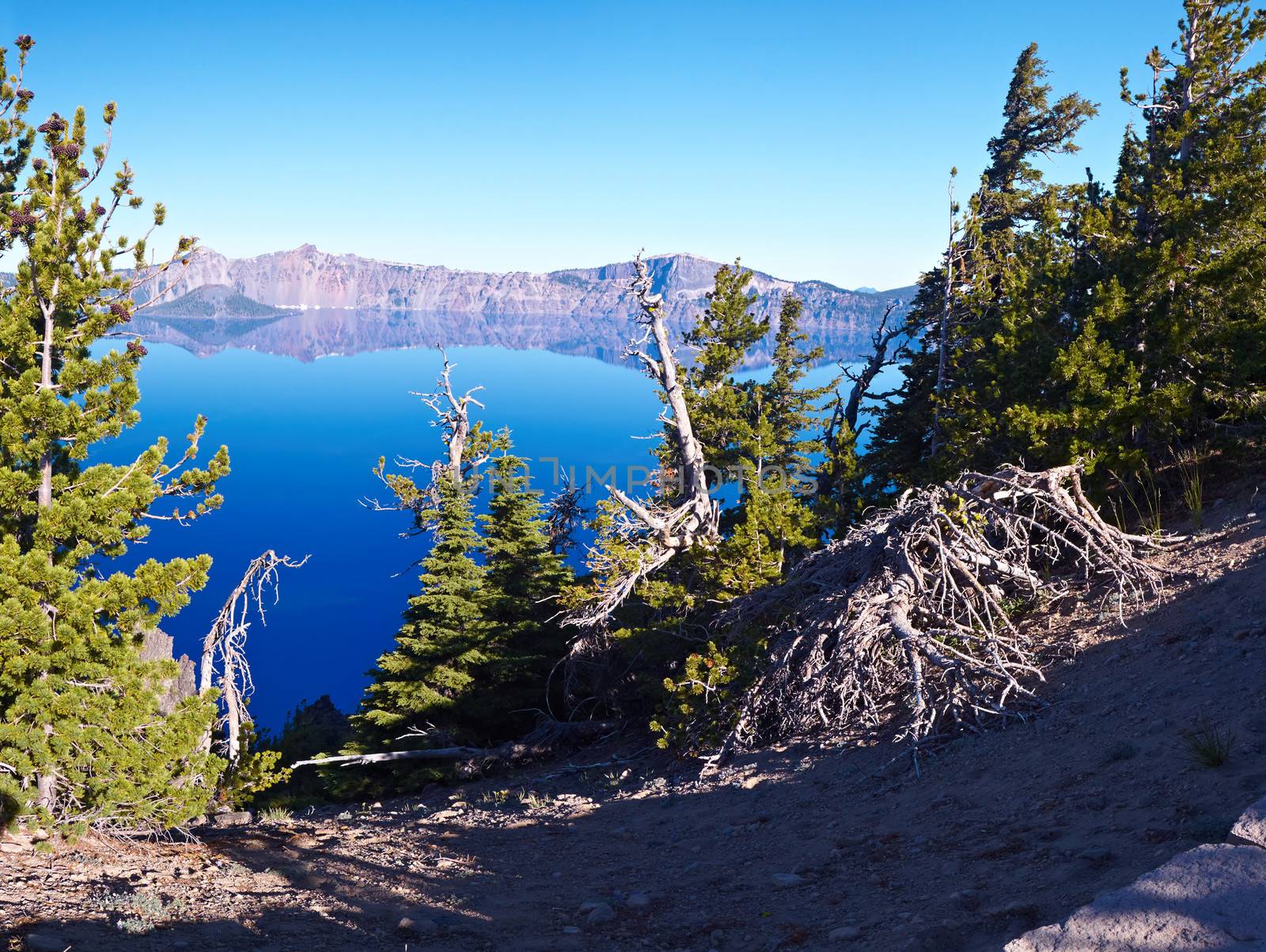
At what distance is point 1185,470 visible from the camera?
12.9 metres

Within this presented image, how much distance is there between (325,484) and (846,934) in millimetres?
113811

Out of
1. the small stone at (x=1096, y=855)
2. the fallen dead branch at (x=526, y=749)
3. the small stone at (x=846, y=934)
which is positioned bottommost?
the fallen dead branch at (x=526, y=749)

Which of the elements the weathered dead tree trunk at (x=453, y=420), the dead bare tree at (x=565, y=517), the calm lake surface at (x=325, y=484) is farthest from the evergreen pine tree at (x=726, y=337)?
the weathered dead tree trunk at (x=453, y=420)

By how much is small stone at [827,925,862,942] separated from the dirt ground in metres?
0.01

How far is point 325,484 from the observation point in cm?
11019

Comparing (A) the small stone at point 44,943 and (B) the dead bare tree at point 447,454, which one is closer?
(A) the small stone at point 44,943

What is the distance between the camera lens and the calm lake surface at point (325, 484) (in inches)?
2623

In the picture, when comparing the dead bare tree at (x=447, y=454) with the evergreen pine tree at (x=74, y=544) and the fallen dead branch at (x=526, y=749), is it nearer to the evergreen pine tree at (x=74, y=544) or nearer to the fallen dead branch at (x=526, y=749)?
the fallen dead branch at (x=526, y=749)

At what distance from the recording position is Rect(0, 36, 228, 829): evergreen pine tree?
7.72 metres

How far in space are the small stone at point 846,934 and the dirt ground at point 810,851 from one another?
0.01 meters

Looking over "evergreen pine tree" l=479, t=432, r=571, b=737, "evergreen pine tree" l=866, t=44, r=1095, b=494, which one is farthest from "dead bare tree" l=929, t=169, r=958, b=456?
"evergreen pine tree" l=479, t=432, r=571, b=737

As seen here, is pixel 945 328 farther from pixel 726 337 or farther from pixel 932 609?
pixel 932 609

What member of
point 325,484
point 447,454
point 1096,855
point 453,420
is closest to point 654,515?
point 1096,855

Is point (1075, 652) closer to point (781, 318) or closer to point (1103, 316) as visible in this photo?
point (1103, 316)
